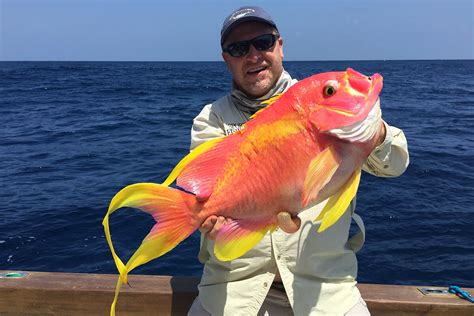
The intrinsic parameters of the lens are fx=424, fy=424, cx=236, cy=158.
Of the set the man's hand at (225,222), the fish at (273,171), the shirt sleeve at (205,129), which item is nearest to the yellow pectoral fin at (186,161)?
the fish at (273,171)

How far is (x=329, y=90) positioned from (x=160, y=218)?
92cm

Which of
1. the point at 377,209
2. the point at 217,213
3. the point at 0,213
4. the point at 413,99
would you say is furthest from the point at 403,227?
the point at 413,99

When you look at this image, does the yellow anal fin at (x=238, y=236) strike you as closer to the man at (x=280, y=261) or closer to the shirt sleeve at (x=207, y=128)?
the man at (x=280, y=261)

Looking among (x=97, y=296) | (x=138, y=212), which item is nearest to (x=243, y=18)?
(x=97, y=296)

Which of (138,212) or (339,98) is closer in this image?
(339,98)

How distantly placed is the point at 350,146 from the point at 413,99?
25.8 m

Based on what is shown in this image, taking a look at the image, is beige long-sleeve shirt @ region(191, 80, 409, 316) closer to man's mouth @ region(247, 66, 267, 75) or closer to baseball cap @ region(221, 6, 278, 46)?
man's mouth @ region(247, 66, 267, 75)

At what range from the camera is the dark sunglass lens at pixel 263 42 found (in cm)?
277

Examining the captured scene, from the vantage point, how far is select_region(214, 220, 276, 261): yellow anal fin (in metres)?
1.94

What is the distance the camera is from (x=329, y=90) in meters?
1.75

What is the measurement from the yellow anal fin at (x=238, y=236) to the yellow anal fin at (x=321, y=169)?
0.31 m

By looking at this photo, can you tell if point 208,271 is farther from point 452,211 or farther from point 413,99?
point 413,99

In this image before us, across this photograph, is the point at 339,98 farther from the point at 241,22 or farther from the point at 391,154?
the point at 241,22

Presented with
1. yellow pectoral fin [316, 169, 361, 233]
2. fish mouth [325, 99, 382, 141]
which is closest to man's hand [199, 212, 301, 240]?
yellow pectoral fin [316, 169, 361, 233]
